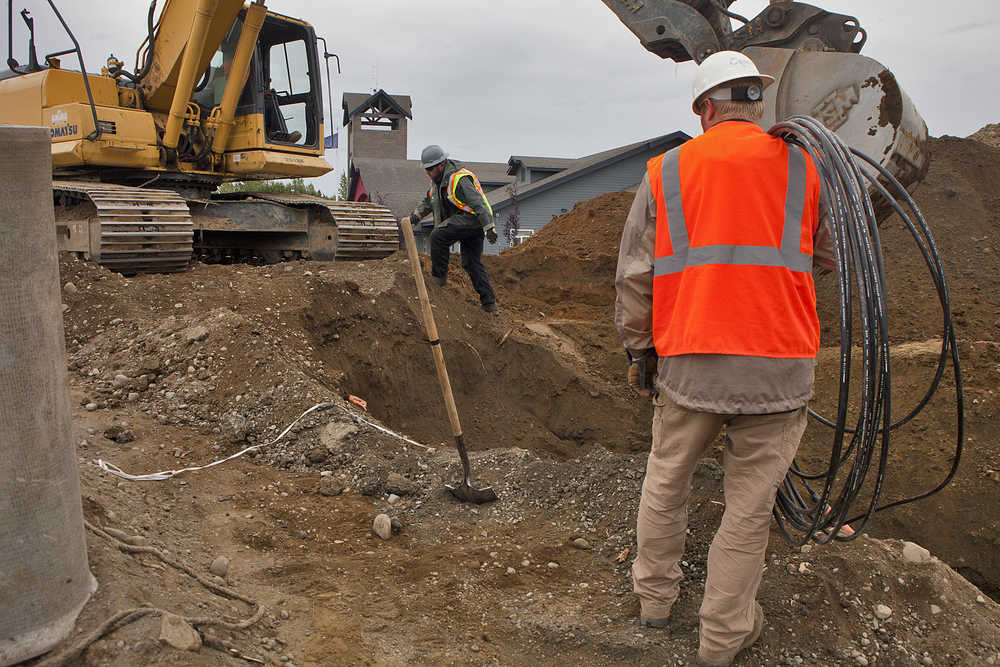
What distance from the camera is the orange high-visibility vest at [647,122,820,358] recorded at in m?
2.61

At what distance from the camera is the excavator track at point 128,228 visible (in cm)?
772

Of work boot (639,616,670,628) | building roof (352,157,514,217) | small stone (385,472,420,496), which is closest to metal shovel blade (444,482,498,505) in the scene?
small stone (385,472,420,496)

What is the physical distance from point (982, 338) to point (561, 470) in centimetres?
763

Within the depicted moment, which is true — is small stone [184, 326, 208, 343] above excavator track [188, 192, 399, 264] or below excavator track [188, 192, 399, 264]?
below

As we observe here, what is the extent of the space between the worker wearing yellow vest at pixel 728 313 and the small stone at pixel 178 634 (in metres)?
1.65

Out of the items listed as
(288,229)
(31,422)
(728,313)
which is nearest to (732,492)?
(728,313)

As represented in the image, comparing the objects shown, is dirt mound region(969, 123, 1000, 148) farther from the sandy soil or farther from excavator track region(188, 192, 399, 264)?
excavator track region(188, 192, 399, 264)

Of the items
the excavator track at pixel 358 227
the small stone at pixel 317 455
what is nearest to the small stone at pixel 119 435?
the small stone at pixel 317 455

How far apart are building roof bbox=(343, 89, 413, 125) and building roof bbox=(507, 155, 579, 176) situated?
12.7 metres

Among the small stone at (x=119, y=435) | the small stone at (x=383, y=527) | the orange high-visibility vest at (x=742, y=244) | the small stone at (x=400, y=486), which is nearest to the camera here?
the orange high-visibility vest at (x=742, y=244)

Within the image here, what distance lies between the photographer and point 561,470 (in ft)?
14.5

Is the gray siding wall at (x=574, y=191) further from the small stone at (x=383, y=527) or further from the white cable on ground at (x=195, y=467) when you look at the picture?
the small stone at (x=383, y=527)

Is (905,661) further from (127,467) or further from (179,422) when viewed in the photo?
(179,422)

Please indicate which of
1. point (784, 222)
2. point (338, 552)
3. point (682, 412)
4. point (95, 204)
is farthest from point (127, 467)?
point (95, 204)
